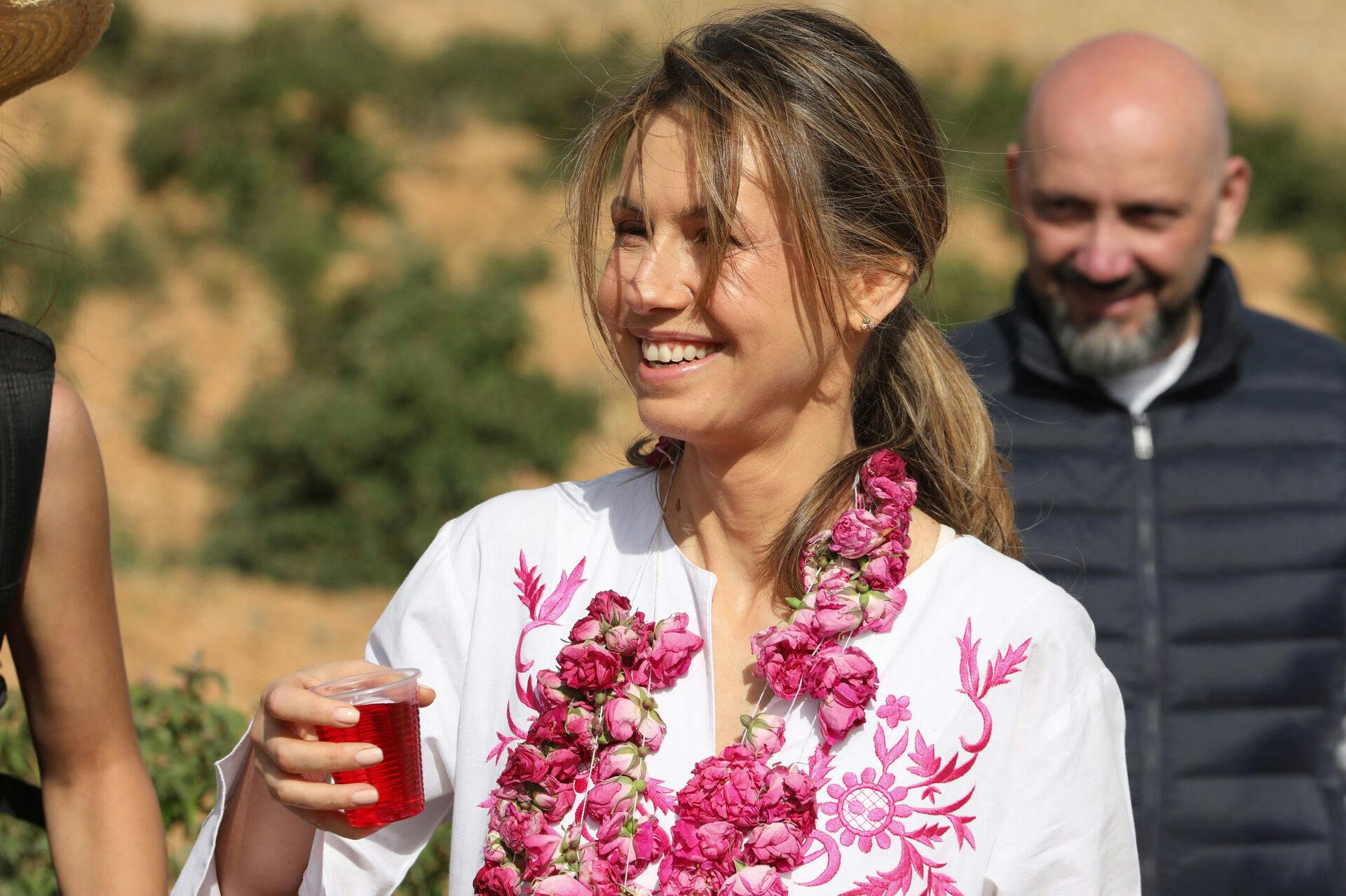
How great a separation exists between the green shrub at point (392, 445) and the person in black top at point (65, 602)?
898 cm

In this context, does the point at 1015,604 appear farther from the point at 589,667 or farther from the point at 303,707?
the point at 303,707

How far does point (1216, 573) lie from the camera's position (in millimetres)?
3137

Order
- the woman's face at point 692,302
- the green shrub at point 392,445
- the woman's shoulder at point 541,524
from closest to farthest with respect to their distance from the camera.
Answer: the woman's face at point 692,302, the woman's shoulder at point 541,524, the green shrub at point 392,445

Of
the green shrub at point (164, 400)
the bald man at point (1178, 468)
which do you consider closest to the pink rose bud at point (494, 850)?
the bald man at point (1178, 468)

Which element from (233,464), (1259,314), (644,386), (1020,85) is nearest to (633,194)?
(644,386)

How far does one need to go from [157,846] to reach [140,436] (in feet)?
43.0

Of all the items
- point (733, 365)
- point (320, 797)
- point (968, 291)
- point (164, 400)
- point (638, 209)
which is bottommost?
point (320, 797)

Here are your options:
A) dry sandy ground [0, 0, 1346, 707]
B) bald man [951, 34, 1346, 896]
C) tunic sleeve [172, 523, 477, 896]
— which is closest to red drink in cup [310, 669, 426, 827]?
tunic sleeve [172, 523, 477, 896]

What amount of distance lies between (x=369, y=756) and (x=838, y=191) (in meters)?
0.96

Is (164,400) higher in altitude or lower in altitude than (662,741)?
higher

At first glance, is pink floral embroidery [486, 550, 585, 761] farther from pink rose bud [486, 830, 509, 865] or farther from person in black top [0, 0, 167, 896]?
person in black top [0, 0, 167, 896]

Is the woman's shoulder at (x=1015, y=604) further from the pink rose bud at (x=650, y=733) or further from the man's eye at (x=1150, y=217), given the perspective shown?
the man's eye at (x=1150, y=217)

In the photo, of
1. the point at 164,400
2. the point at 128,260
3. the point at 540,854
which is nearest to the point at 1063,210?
the point at 540,854

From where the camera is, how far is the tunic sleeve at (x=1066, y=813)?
185cm
